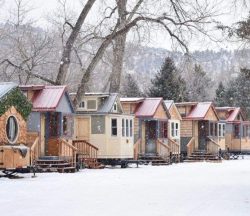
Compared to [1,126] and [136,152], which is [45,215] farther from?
[136,152]

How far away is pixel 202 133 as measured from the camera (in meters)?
47.8

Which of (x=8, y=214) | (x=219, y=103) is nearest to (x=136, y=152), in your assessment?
(x=8, y=214)

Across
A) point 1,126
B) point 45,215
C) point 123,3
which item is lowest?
point 45,215

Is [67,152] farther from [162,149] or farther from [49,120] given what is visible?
[162,149]

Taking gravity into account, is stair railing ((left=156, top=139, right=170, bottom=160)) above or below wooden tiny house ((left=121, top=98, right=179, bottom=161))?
below

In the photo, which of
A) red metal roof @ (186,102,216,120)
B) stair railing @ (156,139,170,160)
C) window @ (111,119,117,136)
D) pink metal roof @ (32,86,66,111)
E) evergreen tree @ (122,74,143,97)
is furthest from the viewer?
evergreen tree @ (122,74,143,97)

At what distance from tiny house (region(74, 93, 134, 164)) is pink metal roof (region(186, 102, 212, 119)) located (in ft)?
42.2

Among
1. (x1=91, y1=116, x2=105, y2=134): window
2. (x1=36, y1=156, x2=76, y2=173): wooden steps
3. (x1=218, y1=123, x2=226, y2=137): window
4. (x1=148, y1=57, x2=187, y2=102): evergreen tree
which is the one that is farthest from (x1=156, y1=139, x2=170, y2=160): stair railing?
(x1=148, y1=57, x2=187, y2=102): evergreen tree

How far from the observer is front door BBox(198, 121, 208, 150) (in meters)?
47.7

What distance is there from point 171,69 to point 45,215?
4913 cm

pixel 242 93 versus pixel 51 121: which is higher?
pixel 242 93

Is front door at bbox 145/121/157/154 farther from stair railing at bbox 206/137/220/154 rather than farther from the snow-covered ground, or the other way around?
the snow-covered ground

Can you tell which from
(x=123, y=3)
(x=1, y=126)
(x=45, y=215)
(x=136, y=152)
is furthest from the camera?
(x=123, y=3)

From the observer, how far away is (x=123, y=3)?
3981cm
